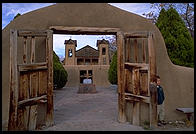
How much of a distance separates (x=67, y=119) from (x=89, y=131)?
181 cm

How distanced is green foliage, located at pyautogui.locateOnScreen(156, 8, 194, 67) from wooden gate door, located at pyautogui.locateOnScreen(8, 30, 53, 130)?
21.2 ft

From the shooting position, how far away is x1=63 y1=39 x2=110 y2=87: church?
25.7 metres

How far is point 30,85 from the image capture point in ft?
18.9

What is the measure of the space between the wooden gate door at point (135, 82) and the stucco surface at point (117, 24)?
632 millimetres

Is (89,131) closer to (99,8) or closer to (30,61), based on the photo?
(30,61)

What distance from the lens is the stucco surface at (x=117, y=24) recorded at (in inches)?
256

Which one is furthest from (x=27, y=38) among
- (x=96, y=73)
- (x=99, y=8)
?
(x=96, y=73)

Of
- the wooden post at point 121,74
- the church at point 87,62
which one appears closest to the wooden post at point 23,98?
the wooden post at point 121,74

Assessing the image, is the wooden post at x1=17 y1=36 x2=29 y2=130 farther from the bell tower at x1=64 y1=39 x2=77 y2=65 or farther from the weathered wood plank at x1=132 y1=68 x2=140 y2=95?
the bell tower at x1=64 y1=39 x2=77 y2=65

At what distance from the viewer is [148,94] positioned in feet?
20.0

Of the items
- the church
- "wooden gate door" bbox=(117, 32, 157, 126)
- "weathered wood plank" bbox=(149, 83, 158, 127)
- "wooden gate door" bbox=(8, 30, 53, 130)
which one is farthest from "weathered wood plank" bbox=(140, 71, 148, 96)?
the church

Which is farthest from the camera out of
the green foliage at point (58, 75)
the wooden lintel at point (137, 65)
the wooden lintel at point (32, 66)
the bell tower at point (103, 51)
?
the bell tower at point (103, 51)

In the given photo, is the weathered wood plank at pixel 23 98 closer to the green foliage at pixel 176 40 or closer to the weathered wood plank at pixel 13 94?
the weathered wood plank at pixel 13 94

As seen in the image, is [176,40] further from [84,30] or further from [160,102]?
[84,30]
